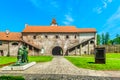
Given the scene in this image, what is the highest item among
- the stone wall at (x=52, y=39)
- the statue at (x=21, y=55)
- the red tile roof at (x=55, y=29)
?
the red tile roof at (x=55, y=29)

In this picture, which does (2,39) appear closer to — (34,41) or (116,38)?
(34,41)

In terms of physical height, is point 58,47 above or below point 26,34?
below

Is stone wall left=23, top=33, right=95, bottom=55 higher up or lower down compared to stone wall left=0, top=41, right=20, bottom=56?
higher up

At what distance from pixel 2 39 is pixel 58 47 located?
55.3 feet

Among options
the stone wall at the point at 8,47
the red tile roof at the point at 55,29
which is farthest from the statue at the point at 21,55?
the red tile roof at the point at 55,29

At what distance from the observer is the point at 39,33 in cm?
5600

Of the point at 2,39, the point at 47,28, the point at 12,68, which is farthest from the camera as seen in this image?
the point at 47,28

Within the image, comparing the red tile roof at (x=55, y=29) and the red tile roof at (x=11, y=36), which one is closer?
the red tile roof at (x=11, y=36)

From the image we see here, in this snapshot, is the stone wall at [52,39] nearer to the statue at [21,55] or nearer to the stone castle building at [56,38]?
the stone castle building at [56,38]

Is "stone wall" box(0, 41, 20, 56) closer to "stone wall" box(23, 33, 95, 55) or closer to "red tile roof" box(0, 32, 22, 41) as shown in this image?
"red tile roof" box(0, 32, 22, 41)

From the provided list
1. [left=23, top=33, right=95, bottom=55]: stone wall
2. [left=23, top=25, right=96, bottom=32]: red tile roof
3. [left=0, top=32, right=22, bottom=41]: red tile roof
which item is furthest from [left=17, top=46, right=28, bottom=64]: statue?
[left=23, top=25, right=96, bottom=32]: red tile roof

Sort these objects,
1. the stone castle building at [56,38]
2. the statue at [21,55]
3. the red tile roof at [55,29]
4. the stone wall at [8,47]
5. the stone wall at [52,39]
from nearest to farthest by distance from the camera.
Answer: the statue at [21,55] → the stone wall at [8,47] → the stone castle building at [56,38] → the stone wall at [52,39] → the red tile roof at [55,29]

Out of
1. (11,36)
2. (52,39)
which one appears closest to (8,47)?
(11,36)

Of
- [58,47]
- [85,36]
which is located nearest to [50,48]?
[58,47]
